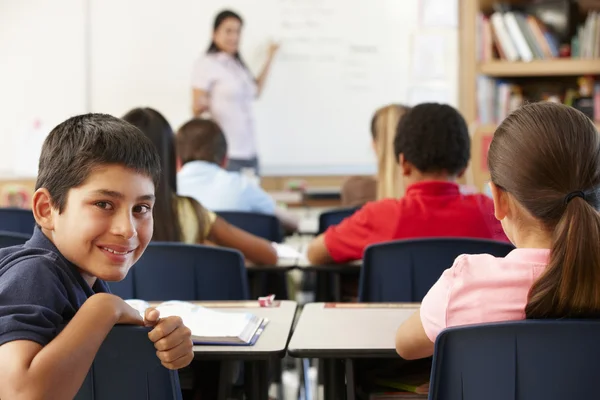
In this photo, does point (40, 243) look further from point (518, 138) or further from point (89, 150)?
point (518, 138)

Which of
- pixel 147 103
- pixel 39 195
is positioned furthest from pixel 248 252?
pixel 147 103

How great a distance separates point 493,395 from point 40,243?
0.76 meters

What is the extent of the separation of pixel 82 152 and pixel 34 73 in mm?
4924

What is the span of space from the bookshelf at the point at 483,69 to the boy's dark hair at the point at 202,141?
6.45 feet

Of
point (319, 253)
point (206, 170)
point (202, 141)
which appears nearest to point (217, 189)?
point (206, 170)

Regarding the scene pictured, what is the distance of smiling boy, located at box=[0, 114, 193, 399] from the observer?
115cm

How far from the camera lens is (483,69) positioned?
4.94 meters

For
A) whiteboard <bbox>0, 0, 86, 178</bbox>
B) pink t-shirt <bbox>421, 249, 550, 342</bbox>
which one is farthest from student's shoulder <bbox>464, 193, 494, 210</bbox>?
whiteboard <bbox>0, 0, 86, 178</bbox>

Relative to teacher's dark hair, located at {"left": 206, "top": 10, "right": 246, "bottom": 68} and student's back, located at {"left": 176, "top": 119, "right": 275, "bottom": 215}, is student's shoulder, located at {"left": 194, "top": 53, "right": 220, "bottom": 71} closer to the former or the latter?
teacher's dark hair, located at {"left": 206, "top": 10, "right": 246, "bottom": 68}

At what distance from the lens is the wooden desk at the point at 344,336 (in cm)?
160

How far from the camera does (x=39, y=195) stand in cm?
140

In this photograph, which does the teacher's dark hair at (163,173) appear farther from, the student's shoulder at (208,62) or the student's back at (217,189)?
the student's shoulder at (208,62)

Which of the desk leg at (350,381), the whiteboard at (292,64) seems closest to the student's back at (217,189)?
the desk leg at (350,381)

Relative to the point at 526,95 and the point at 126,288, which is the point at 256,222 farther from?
the point at 526,95
